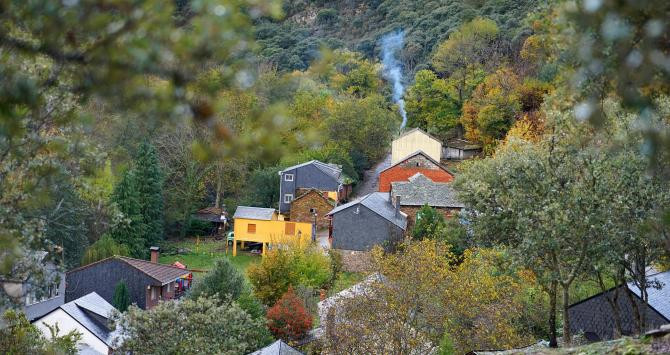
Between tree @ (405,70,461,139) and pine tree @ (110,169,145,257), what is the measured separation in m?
21.2

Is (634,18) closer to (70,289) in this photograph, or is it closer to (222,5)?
(222,5)

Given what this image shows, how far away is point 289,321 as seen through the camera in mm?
21906

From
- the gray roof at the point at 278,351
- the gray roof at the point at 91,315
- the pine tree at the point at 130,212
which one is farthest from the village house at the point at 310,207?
the gray roof at the point at 278,351

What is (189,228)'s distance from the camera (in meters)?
40.0

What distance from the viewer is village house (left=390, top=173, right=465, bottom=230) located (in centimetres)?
3347

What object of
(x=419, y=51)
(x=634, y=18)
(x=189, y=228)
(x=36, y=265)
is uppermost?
(x=419, y=51)

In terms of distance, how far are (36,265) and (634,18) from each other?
6549mm

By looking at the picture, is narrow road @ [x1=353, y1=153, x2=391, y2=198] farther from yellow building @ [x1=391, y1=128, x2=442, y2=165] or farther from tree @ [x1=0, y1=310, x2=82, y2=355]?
tree @ [x1=0, y1=310, x2=82, y2=355]

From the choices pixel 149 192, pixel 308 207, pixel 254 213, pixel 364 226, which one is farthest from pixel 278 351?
pixel 149 192

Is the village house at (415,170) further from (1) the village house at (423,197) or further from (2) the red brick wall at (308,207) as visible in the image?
(2) the red brick wall at (308,207)

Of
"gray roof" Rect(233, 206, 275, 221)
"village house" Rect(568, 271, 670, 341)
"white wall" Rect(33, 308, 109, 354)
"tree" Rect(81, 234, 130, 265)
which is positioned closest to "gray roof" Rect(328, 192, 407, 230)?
"gray roof" Rect(233, 206, 275, 221)

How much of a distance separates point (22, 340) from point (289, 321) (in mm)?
9447

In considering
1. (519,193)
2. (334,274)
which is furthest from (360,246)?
(519,193)

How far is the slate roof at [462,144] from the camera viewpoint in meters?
45.8
